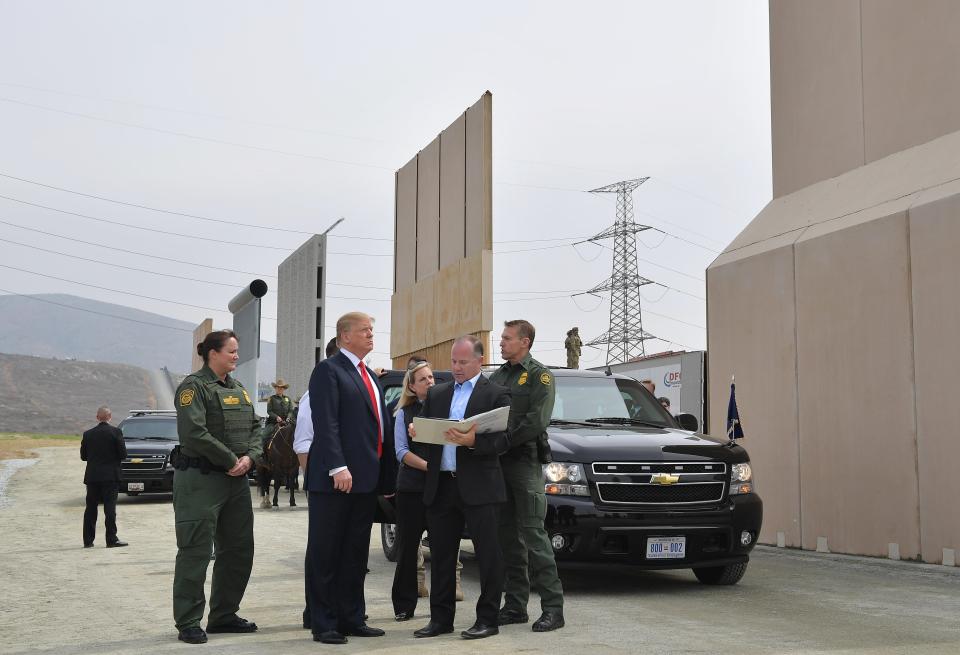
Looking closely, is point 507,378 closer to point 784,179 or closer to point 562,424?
point 562,424

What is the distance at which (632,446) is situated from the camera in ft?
31.4

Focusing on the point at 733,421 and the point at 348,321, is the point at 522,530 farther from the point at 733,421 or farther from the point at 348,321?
the point at 733,421

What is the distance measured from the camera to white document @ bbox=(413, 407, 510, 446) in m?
7.33

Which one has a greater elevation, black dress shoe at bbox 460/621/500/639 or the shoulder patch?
the shoulder patch

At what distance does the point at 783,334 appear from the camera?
14.4m

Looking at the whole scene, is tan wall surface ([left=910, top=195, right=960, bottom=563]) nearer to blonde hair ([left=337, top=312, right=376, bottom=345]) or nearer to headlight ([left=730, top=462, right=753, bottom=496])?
headlight ([left=730, top=462, right=753, bottom=496])

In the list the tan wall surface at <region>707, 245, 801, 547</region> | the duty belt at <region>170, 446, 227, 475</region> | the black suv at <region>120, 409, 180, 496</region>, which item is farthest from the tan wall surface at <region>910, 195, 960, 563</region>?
the black suv at <region>120, 409, 180, 496</region>

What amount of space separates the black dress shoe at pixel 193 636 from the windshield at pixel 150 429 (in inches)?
658

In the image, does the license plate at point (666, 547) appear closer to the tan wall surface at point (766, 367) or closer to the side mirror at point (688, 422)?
the side mirror at point (688, 422)

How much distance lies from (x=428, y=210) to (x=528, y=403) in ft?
64.4

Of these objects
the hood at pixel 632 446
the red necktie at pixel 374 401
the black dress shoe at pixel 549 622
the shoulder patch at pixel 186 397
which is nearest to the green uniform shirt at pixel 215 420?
the shoulder patch at pixel 186 397

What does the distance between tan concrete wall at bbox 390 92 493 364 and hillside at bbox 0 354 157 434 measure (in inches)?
2113

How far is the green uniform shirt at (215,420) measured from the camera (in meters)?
7.57

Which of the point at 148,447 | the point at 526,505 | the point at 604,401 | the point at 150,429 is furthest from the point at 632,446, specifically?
the point at 150,429
